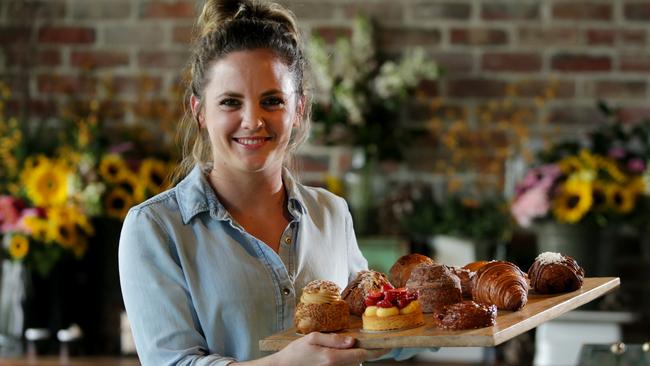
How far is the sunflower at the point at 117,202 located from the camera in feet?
13.1

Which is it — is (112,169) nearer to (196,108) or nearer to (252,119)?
(196,108)

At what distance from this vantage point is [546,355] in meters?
3.73

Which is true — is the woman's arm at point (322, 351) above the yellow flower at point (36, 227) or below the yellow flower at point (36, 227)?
above

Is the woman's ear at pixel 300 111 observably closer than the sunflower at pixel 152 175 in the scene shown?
Yes

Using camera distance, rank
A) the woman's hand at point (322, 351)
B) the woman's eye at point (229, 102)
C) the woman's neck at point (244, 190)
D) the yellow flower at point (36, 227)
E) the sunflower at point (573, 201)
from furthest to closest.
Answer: the yellow flower at point (36, 227) < the sunflower at point (573, 201) < the woman's neck at point (244, 190) < the woman's eye at point (229, 102) < the woman's hand at point (322, 351)

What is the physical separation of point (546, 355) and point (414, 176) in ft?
2.70

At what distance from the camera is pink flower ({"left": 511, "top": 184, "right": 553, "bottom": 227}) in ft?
12.3

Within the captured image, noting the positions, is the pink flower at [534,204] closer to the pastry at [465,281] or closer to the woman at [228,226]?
the pastry at [465,281]

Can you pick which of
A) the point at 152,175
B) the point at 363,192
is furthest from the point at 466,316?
the point at 152,175

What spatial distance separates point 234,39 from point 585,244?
7.24 feet

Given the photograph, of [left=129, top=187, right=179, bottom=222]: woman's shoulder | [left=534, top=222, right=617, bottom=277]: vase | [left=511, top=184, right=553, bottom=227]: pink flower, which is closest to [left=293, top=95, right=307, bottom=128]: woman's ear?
[left=129, top=187, right=179, bottom=222]: woman's shoulder

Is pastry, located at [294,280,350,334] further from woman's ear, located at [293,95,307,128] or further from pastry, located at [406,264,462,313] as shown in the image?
woman's ear, located at [293,95,307,128]

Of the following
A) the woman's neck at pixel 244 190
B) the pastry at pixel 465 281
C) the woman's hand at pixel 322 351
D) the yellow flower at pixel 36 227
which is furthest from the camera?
the yellow flower at pixel 36 227

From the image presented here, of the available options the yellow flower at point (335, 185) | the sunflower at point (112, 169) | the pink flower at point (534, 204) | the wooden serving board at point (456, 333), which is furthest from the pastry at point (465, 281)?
the sunflower at point (112, 169)
